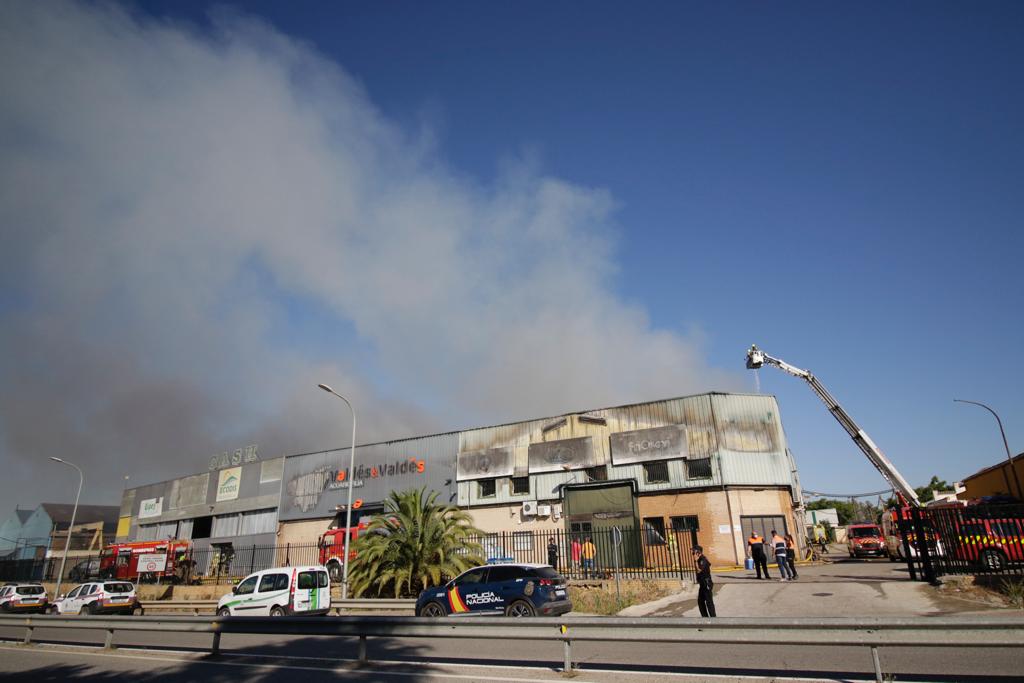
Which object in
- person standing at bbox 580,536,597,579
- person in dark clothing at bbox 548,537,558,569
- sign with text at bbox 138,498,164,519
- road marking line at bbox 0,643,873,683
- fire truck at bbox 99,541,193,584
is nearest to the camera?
Result: road marking line at bbox 0,643,873,683

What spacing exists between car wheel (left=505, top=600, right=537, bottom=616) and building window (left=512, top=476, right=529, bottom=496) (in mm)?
23349

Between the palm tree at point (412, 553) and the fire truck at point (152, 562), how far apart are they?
74.9 feet

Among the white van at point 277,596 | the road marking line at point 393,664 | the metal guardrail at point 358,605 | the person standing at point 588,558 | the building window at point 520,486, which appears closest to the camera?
the road marking line at point 393,664

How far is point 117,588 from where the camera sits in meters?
24.5

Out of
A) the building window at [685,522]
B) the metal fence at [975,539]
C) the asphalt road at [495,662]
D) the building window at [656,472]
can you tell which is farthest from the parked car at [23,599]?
the metal fence at [975,539]

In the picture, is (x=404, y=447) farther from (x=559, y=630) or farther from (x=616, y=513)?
(x=559, y=630)

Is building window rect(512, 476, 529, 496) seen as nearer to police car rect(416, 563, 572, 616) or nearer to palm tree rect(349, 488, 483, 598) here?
palm tree rect(349, 488, 483, 598)

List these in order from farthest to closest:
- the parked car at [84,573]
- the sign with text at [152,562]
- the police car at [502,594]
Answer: the parked car at [84,573]
the sign with text at [152,562]
the police car at [502,594]

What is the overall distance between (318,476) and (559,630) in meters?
43.4

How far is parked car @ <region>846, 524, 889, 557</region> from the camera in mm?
31859

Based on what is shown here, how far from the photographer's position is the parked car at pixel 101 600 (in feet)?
77.8

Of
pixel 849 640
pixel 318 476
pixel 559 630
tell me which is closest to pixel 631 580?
pixel 559 630

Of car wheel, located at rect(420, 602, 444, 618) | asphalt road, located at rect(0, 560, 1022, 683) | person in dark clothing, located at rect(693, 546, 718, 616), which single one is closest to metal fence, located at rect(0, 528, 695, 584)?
person in dark clothing, located at rect(693, 546, 718, 616)

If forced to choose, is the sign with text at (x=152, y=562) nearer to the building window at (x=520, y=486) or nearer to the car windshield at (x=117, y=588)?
the car windshield at (x=117, y=588)
